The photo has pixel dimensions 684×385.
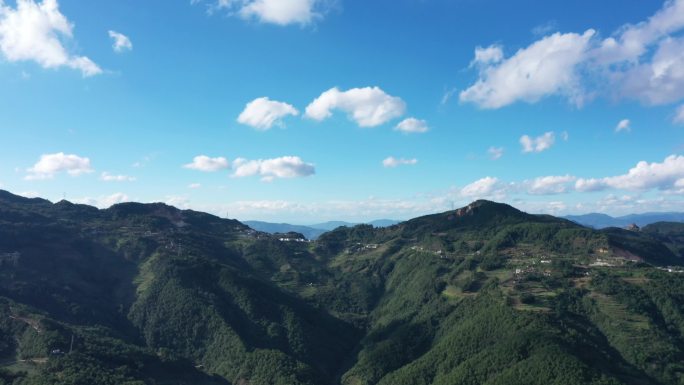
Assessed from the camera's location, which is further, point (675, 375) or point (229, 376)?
point (229, 376)

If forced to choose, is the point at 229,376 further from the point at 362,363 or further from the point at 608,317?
the point at 608,317

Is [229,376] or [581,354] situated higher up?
[581,354]

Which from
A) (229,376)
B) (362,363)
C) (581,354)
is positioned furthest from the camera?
(362,363)

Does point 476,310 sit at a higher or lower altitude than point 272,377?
higher

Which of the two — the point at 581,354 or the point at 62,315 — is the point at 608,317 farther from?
the point at 62,315

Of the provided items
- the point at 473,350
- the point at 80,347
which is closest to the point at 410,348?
the point at 473,350

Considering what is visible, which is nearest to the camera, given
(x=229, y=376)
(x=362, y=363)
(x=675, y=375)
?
(x=675, y=375)

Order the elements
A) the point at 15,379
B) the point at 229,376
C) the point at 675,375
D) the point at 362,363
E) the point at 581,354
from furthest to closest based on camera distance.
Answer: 1. the point at 362,363
2. the point at 229,376
3. the point at 675,375
4. the point at 581,354
5. the point at 15,379

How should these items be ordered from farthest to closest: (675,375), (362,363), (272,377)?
(362,363), (272,377), (675,375)

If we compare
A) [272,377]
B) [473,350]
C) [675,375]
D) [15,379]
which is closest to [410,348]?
[473,350]
